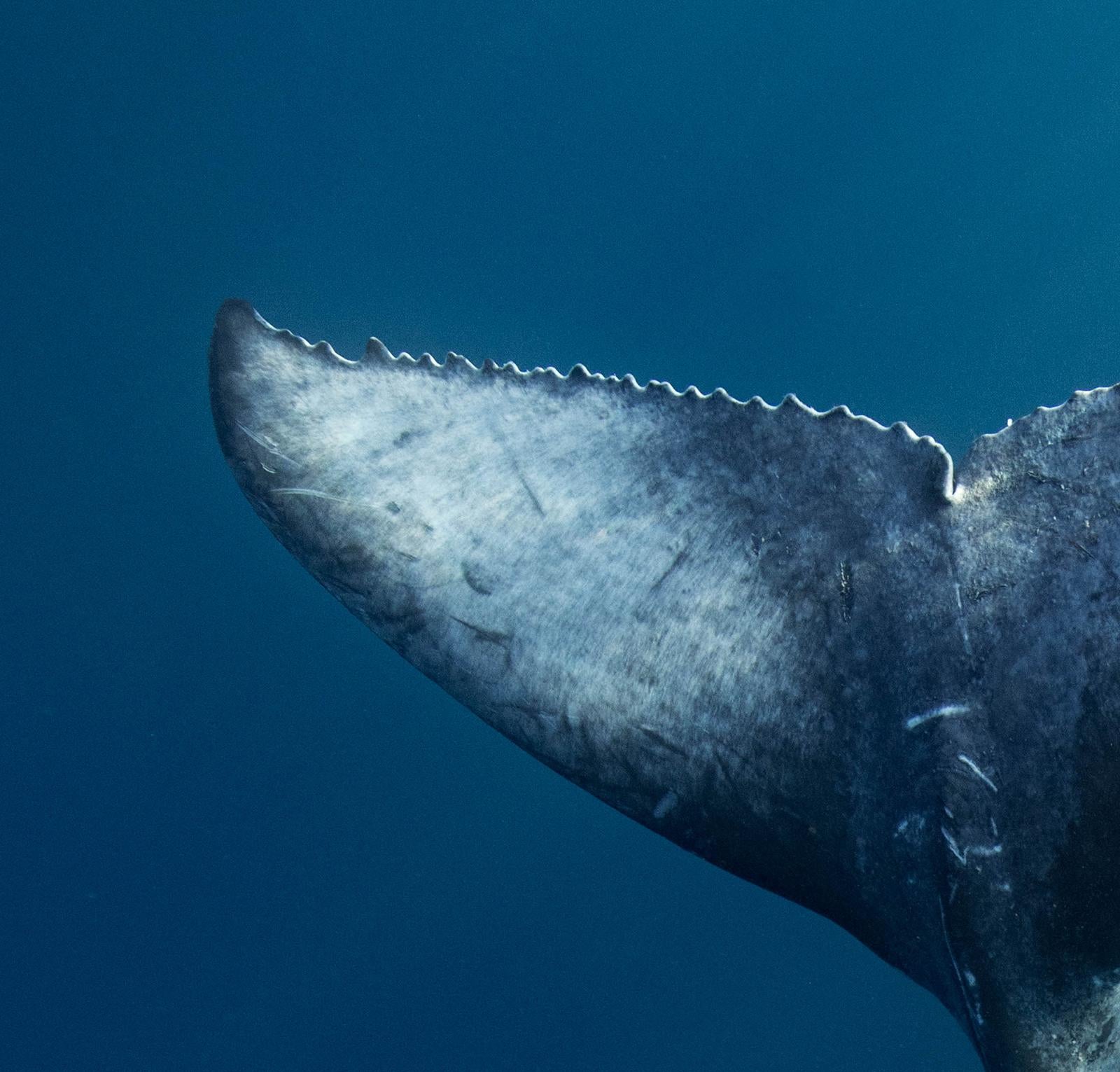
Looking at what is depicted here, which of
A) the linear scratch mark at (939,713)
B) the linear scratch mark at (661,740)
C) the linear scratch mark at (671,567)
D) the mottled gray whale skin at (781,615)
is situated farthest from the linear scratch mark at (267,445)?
the linear scratch mark at (939,713)

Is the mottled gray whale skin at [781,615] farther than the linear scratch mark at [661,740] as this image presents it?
No

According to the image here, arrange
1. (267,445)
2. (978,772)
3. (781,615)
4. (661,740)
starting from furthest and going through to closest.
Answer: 1. (267,445)
2. (661,740)
3. (781,615)
4. (978,772)

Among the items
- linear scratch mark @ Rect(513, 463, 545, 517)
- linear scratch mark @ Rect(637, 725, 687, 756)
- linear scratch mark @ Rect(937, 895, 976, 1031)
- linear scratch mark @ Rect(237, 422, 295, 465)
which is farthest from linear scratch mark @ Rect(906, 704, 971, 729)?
linear scratch mark @ Rect(237, 422, 295, 465)

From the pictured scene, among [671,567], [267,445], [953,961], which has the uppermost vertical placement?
[671,567]

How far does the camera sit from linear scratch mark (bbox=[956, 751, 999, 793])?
263cm

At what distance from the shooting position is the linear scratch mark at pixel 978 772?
8.63 ft

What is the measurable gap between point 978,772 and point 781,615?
0.60m

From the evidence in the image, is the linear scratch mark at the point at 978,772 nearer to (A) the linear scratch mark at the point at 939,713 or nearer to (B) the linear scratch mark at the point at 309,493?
(A) the linear scratch mark at the point at 939,713

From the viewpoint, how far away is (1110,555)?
2.44 m

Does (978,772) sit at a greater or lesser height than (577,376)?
lesser

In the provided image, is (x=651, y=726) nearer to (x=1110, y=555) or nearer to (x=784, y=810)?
(x=784, y=810)

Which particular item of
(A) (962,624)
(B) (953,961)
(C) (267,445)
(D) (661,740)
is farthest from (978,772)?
(C) (267,445)

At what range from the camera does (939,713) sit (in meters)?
2.68

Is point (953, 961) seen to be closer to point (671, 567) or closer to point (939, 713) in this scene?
point (939, 713)
